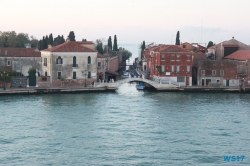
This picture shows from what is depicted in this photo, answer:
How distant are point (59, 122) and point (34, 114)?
290 centimetres

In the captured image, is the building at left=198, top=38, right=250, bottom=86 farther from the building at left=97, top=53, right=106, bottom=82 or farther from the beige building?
the beige building

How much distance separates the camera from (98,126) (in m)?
24.5

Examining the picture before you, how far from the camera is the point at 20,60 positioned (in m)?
45.2

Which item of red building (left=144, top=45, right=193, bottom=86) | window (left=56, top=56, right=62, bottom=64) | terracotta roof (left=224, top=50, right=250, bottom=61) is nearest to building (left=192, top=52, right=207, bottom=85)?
red building (left=144, top=45, right=193, bottom=86)

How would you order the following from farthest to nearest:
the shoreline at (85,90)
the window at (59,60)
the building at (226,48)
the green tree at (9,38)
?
the green tree at (9,38) → the building at (226,48) → the window at (59,60) → the shoreline at (85,90)

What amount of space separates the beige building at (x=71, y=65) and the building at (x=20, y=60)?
3.62m

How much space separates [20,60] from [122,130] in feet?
79.9

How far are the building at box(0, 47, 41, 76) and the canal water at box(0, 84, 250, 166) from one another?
969 cm

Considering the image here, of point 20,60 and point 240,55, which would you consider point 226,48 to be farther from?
point 20,60

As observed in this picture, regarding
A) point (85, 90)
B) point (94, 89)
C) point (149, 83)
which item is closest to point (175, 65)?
point (149, 83)

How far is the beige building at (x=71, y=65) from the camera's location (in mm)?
41781

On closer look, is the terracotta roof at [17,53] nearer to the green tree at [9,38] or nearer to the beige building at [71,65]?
the beige building at [71,65]

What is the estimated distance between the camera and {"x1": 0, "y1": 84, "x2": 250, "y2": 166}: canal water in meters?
18.8

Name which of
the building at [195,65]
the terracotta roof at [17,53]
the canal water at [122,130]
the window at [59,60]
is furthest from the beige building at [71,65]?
the building at [195,65]
